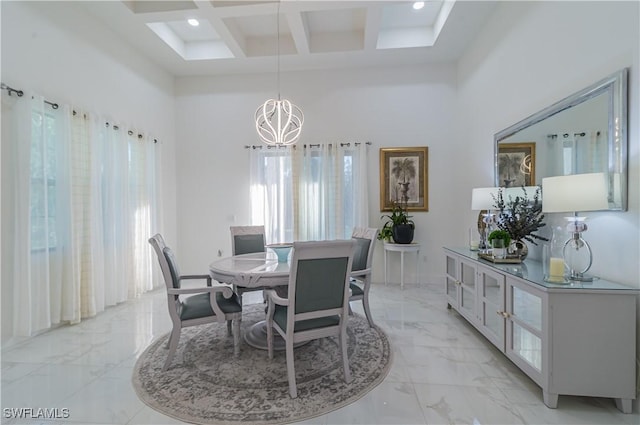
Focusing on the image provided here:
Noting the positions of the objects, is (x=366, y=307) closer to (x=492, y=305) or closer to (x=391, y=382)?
(x=391, y=382)

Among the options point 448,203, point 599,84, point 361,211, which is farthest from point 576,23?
point 361,211

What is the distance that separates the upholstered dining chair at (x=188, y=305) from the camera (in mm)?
2117

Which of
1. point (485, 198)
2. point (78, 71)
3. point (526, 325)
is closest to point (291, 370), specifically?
point (526, 325)

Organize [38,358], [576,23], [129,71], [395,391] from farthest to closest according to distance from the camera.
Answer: [129,71] < [38,358] < [576,23] < [395,391]

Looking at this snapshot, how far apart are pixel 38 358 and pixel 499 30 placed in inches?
221

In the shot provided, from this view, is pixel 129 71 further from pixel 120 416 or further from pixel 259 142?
pixel 120 416

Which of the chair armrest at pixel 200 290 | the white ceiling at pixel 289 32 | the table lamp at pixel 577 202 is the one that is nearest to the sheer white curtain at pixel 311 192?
the white ceiling at pixel 289 32

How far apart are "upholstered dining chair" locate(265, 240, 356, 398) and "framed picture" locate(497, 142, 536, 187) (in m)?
2.08

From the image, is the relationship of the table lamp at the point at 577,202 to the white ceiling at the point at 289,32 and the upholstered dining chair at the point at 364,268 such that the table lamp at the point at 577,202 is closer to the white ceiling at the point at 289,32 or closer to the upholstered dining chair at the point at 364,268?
the upholstered dining chair at the point at 364,268

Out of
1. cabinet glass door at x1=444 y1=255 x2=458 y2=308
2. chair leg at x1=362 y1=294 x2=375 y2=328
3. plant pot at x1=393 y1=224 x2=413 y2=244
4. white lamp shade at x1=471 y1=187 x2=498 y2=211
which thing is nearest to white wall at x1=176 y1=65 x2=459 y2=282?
plant pot at x1=393 y1=224 x2=413 y2=244

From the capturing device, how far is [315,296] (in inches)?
73.7

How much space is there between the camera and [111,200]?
3.51 metres

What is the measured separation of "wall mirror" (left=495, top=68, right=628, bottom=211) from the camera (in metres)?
1.79

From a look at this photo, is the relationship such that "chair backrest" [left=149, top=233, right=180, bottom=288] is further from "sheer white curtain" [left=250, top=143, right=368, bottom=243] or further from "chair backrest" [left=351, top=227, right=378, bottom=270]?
"sheer white curtain" [left=250, top=143, right=368, bottom=243]
